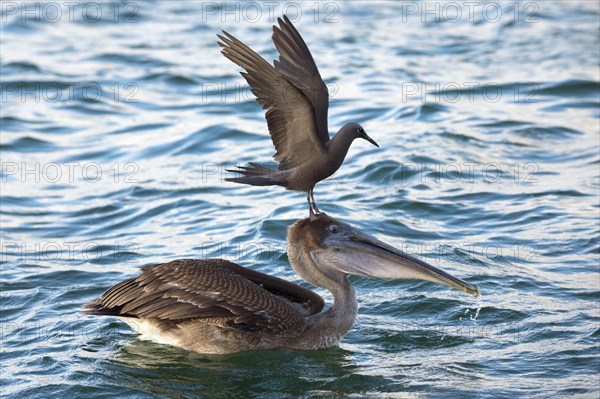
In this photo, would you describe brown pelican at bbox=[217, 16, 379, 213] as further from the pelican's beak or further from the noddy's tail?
the pelican's beak

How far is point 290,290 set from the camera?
23.0ft

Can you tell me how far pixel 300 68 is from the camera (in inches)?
270

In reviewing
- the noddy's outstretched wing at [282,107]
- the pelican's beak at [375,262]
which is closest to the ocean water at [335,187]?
the pelican's beak at [375,262]

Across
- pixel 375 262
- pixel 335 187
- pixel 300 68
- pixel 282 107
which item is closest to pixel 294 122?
pixel 282 107

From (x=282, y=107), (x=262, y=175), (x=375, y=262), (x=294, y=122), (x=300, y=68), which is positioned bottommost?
(x=375, y=262)

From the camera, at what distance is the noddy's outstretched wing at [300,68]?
6.84 metres

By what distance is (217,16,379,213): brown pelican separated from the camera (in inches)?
259

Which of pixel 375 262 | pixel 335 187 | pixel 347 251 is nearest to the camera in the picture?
pixel 375 262

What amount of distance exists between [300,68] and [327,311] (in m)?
1.62

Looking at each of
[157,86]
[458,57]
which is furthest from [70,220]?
[458,57]

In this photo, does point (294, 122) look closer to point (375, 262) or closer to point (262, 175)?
point (262, 175)

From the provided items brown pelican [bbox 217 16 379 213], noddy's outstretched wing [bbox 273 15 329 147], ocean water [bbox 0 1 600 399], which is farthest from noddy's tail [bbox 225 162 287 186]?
ocean water [bbox 0 1 600 399]

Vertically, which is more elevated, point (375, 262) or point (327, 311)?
point (375, 262)

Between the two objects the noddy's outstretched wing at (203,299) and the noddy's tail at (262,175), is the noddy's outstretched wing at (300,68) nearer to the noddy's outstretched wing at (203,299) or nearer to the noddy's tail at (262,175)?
the noddy's tail at (262,175)
